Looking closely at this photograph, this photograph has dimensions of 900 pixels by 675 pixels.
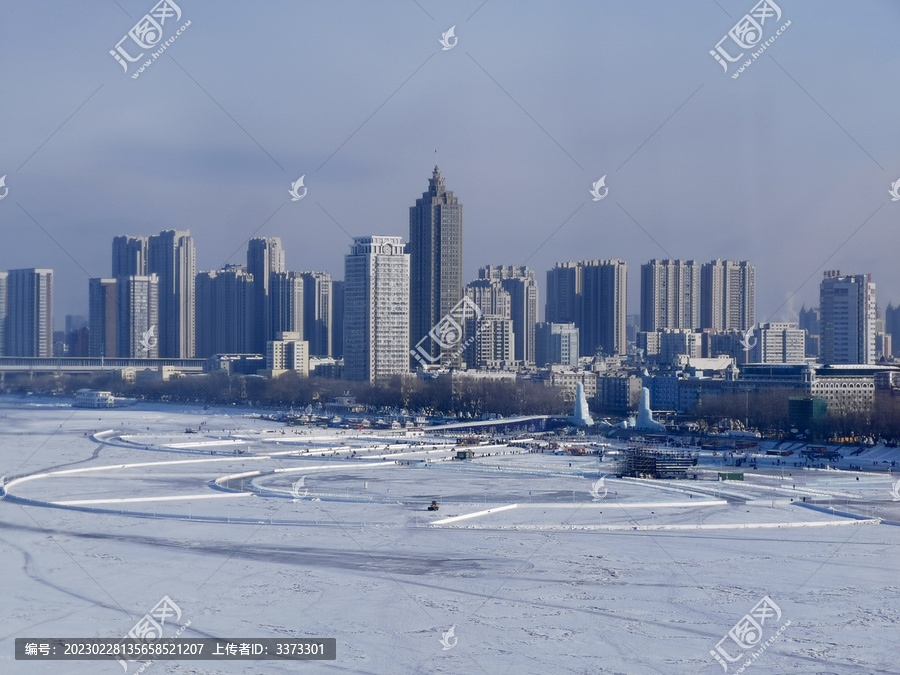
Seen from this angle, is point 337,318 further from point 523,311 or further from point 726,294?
point 726,294

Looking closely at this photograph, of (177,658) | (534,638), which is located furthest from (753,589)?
(177,658)

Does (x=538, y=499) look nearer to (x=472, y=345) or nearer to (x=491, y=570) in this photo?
(x=491, y=570)

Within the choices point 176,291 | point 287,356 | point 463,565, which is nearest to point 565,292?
point 287,356

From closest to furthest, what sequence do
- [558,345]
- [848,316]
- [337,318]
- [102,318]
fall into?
1. [848,316]
2. [558,345]
3. [102,318]
4. [337,318]

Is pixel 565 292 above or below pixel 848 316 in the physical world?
above

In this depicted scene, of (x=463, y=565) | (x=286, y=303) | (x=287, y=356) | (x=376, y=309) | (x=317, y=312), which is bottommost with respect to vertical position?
(x=463, y=565)

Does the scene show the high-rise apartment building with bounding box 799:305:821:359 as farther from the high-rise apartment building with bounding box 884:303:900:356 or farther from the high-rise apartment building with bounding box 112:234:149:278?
the high-rise apartment building with bounding box 112:234:149:278

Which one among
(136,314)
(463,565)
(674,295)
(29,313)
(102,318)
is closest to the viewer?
(463,565)

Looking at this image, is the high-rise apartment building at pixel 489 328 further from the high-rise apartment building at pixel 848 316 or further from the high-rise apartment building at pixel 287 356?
the high-rise apartment building at pixel 848 316
